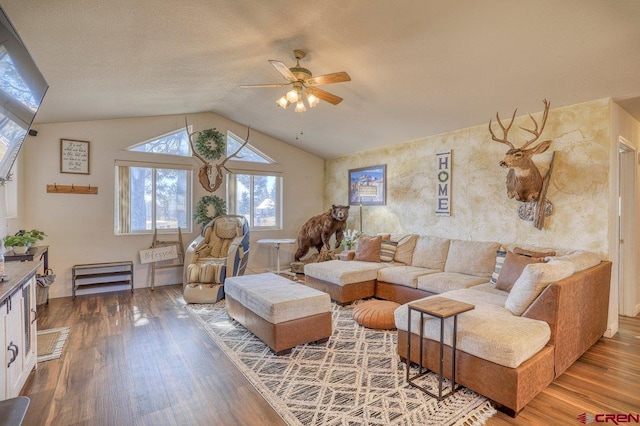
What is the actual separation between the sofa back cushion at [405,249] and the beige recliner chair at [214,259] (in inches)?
96.4

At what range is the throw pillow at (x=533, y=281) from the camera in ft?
7.70

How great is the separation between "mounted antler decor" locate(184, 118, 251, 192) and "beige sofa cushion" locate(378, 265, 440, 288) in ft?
11.2

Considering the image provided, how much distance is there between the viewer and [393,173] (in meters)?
5.64

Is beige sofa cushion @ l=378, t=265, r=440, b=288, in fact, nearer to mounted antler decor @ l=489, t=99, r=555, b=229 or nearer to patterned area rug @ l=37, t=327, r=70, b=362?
mounted antler decor @ l=489, t=99, r=555, b=229

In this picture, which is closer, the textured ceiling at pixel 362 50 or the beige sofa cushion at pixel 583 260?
the textured ceiling at pixel 362 50

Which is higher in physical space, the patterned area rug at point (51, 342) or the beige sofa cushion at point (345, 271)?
the beige sofa cushion at point (345, 271)

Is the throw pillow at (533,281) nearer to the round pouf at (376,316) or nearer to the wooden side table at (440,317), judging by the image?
the wooden side table at (440,317)

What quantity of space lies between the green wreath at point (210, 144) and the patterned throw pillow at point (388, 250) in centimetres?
354

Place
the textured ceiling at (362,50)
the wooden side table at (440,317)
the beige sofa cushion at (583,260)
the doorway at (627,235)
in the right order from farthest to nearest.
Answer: the doorway at (627,235) → the beige sofa cushion at (583,260) → the textured ceiling at (362,50) → the wooden side table at (440,317)

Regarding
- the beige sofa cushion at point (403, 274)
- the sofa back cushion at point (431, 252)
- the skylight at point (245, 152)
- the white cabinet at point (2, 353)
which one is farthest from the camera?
the skylight at point (245, 152)

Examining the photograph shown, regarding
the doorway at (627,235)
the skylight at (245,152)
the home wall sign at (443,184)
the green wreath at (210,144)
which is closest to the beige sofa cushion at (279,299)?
the home wall sign at (443,184)

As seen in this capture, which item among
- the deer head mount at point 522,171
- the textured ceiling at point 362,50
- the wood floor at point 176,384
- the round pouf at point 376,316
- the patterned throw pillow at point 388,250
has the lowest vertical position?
the wood floor at point 176,384

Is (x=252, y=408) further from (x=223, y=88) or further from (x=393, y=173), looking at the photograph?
(x=393, y=173)

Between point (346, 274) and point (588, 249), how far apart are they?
8.97ft
